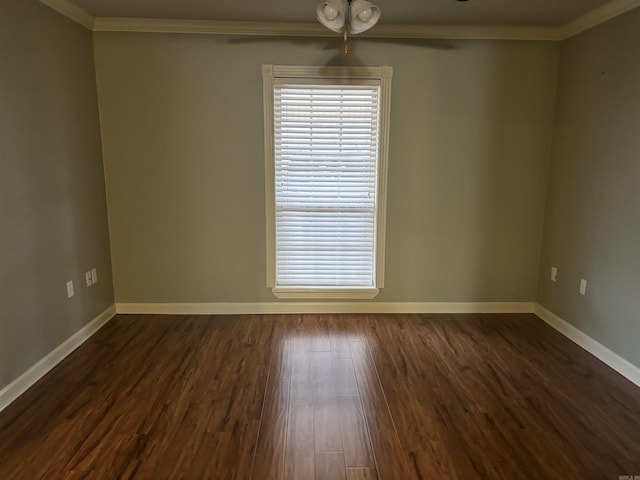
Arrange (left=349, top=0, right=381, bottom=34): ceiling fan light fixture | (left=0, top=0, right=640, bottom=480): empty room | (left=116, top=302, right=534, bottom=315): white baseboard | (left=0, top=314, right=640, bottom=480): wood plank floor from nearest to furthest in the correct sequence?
1. (left=0, top=314, right=640, bottom=480): wood plank floor
2. (left=0, top=0, right=640, bottom=480): empty room
3. (left=349, top=0, right=381, bottom=34): ceiling fan light fixture
4. (left=116, top=302, right=534, bottom=315): white baseboard

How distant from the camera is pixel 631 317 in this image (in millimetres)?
2695

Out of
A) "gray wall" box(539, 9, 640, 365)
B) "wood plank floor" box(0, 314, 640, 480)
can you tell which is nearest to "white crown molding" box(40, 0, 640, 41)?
"gray wall" box(539, 9, 640, 365)

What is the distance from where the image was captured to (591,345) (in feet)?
9.99

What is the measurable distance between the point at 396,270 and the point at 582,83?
2.12 metres

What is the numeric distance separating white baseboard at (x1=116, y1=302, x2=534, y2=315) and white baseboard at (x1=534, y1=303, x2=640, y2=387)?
0.76 ft

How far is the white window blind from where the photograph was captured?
346 centimetres

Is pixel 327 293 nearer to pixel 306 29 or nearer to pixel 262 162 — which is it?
pixel 262 162

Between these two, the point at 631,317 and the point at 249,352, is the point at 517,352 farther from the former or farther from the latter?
the point at 249,352

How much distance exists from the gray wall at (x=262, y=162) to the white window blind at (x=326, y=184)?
0.18 meters

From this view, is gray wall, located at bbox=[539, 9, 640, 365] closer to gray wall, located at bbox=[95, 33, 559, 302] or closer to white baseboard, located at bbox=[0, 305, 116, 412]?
gray wall, located at bbox=[95, 33, 559, 302]

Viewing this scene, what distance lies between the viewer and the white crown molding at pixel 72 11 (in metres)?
2.75

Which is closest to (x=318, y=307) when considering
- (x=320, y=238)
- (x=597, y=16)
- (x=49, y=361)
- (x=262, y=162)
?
(x=320, y=238)

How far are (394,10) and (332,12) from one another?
96 centimetres

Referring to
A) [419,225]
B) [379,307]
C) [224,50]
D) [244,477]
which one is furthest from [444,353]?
[224,50]
